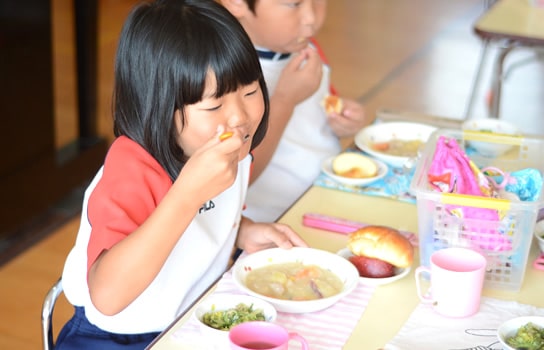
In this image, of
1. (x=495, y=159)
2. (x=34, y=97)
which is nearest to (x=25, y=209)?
(x=34, y=97)

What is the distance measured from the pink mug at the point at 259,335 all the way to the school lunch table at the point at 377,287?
10 centimetres

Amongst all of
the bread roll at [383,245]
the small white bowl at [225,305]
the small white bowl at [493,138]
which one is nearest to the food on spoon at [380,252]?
the bread roll at [383,245]

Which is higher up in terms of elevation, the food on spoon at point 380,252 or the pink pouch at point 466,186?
the pink pouch at point 466,186

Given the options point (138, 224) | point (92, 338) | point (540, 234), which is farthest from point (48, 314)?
point (540, 234)

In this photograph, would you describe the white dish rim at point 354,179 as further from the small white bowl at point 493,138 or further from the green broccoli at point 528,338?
the green broccoli at point 528,338

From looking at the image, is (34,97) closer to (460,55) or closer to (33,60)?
(33,60)

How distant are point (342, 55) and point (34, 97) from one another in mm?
2575

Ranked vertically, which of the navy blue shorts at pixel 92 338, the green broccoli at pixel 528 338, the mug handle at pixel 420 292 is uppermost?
the green broccoli at pixel 528 338

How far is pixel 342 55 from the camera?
535 centimetres

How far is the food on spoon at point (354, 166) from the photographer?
5.88ft

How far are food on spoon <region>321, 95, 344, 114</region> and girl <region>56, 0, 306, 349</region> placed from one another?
59 cm

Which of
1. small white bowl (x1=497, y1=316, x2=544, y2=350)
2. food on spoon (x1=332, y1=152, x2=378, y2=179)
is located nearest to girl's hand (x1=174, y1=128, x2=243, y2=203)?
small white bowl (x1=497, y1=316, x2=544, y2=350)

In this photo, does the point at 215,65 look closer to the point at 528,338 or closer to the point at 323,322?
the point at 323,322

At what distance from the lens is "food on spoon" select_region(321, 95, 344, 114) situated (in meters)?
2.06
